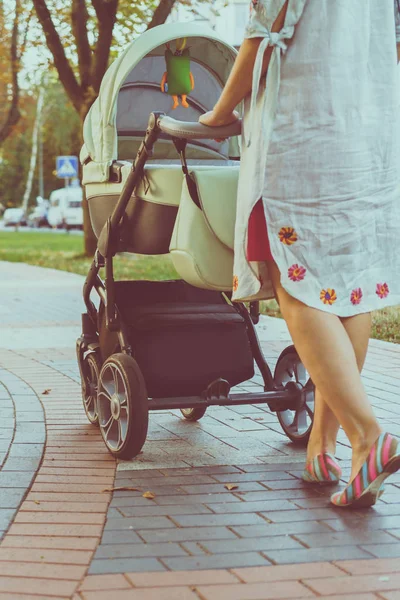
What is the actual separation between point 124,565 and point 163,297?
1987 mm

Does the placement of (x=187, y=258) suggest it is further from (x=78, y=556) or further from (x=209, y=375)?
(x=78, y=556)

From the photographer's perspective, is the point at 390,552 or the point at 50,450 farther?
the point at 50,450

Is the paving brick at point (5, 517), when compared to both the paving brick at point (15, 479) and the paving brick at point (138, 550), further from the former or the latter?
the paving brick at point (138, 550)

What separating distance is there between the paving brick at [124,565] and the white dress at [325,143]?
1.08m

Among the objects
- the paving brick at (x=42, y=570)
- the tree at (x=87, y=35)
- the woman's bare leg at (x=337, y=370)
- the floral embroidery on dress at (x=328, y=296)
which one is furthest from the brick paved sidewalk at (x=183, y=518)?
the tree at (x=87, y=35)

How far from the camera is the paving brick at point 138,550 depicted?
10.6 feet

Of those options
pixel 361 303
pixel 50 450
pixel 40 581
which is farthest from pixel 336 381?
pixel 50 450

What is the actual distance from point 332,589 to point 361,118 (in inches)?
64.7

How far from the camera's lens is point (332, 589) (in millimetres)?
2932

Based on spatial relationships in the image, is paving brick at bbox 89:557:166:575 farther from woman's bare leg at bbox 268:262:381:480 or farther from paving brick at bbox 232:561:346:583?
woman's bare leg at bbox 268:262:381:480

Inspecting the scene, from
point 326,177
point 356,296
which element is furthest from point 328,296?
point 326,177

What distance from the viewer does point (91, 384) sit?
17.1 ft

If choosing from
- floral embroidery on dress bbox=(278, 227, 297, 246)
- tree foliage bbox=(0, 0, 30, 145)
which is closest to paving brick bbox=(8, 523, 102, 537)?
floral embroidery on dress bbox=(278, 227, 297, 246)

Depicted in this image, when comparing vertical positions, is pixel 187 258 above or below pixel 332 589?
above
